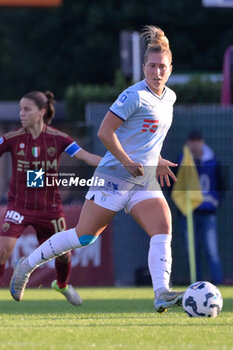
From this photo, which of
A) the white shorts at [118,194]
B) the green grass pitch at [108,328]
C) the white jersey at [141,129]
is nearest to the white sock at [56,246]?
the white shorts at [118,194]

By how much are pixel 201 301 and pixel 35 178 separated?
2.48 metres

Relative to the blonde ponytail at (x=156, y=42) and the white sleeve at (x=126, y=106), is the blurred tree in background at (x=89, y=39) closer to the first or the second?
the blonde ponytail at (x=156, y=42)

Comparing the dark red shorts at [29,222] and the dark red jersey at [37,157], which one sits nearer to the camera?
the dark red shorts at [29,222]

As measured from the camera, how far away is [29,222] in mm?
9508

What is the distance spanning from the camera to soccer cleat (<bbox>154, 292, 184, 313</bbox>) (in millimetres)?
7773

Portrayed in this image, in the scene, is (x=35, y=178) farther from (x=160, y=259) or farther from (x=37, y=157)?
(x=160, y=259)

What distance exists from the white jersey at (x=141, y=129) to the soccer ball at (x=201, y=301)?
37.6 inches

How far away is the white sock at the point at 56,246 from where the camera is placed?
8211mm

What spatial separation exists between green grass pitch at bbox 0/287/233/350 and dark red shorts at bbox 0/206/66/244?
72cm

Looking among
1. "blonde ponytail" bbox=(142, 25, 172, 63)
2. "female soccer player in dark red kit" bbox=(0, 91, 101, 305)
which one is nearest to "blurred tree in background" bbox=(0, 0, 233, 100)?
"female soccer player in dark red kit" bbox=(0, 91, 101, 305)

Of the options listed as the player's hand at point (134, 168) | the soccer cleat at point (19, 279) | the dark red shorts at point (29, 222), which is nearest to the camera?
the player's hand at point (134, 168)

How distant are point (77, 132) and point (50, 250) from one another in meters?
7.40

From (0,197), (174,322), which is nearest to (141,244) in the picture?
(0,197)

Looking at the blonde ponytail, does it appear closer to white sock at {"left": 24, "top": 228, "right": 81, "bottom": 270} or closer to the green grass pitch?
white sock at {"left": 24, "top": 228, "right": 81, "bottom": 270}
